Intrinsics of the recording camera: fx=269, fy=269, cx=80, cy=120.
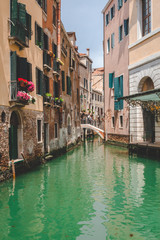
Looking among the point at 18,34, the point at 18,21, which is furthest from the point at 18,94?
the point at 18,21

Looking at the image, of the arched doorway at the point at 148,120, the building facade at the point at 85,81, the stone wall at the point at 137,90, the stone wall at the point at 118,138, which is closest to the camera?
the stone wall at the point at 137,90

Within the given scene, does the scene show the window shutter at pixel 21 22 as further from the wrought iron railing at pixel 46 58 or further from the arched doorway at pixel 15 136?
the wrought iron railing at pixel 46 58

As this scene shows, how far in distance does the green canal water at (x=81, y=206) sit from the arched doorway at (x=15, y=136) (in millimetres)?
1214

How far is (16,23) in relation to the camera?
1055cm

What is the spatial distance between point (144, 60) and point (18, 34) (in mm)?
9577

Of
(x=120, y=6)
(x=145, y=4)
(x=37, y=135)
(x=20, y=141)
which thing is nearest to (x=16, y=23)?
(x=20, y=141)

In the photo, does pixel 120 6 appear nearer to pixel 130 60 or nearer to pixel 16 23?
pixel 130 60

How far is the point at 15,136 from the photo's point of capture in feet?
37.8

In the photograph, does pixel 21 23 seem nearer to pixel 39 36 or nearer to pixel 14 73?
pixel 14 73

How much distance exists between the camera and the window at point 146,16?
1750 cm

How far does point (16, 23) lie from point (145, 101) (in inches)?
352

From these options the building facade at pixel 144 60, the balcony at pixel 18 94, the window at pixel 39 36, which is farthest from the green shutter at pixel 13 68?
the building facade at pixel 144 60

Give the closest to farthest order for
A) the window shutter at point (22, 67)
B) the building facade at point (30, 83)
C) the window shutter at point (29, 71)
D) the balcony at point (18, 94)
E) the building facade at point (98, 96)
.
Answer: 1. the building facade at point (30, 83)
2. the balcony at point (18, 94)
3. the window shutter at point (22, 67)
4. the window shutter at point (29, 71)
5. the building facade at point (98, 96)

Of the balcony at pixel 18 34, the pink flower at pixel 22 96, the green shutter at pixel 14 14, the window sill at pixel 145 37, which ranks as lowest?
the pink flower at pixel 22 96
